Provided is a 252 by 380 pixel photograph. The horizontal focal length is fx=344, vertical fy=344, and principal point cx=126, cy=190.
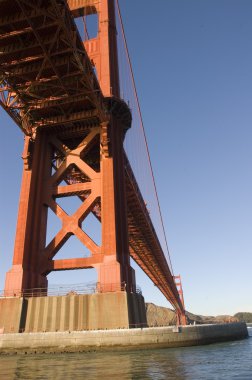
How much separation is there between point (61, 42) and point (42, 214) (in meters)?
10.4

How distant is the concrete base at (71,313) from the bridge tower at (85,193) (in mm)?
898

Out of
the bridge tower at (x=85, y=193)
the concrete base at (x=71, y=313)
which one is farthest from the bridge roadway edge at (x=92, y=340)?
the bridge tower at (x=85, y=193)

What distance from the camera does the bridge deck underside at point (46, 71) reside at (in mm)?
16641

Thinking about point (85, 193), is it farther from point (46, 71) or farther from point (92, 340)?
point (92, 340)

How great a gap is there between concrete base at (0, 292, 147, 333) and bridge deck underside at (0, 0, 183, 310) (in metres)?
11.4

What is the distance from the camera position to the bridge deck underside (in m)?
16.6

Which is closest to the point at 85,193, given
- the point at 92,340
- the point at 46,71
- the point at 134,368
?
the point at 46,71

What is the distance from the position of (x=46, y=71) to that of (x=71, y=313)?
1377cm

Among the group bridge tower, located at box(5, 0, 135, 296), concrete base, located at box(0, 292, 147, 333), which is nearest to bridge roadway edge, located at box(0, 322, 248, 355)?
concrete base, located at box(0, 292, 147, 333)

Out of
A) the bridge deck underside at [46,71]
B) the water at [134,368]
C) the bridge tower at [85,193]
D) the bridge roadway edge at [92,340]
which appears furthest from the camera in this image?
the bridge tower at [85,193]

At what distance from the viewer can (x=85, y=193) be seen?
23.1 meters

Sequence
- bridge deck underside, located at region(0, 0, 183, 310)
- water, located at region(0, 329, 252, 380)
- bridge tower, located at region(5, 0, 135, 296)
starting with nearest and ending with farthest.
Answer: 1. water, located at region(0, 329, 252, 380)
2. bridge deck underside, located at region(0, 0, 183, 310)
3. bridge tower, located at region(5, 0, 135, 296)

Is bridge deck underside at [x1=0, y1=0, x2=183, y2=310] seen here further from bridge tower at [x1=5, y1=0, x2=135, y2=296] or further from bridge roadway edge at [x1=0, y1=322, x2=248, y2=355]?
bridge roadway edge at [x1=0, y1=322, x2=248, y2=355]

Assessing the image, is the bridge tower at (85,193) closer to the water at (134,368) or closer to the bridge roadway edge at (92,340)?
the bridge roadway edge at (92,340)
